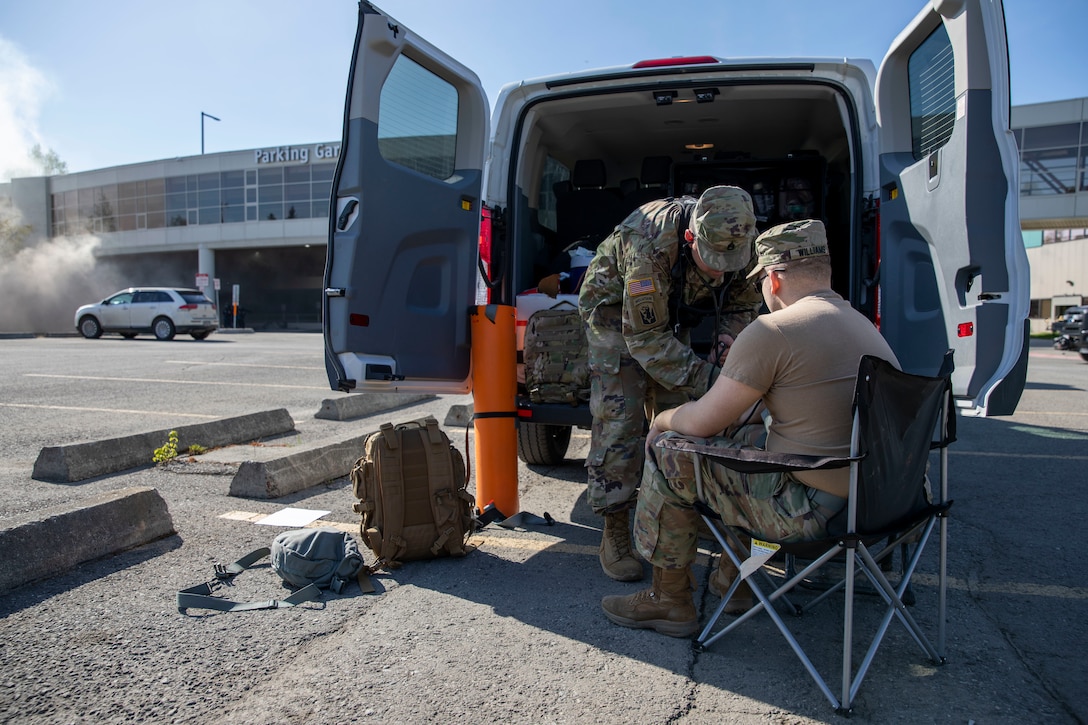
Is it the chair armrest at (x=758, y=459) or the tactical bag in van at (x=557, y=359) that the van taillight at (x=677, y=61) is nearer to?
the tactical bag in van at (x=557, y=359)

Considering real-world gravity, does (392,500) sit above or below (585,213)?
below

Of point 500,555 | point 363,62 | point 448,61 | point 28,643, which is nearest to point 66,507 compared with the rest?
point 28,643

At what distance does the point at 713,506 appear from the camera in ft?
7.88

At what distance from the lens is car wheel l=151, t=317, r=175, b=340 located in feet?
68.6

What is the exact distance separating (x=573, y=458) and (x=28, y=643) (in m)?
3.90

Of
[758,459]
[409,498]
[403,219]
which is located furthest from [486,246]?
[758,459]

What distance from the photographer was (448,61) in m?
3.90

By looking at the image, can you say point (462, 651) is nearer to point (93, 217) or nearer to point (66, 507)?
point (66, 507)

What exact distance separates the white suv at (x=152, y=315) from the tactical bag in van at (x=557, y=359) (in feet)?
65.6

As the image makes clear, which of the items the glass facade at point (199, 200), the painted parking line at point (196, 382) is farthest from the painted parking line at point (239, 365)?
the glass facade at point (199, 200)

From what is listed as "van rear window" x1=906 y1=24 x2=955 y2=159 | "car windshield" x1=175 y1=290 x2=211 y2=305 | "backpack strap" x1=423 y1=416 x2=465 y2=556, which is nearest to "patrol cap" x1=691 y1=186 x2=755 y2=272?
"van rear window" x1=906 y1=24 x2=955 y2=159

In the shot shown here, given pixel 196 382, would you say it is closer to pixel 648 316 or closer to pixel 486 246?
pixel 486 246

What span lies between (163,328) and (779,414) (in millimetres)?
22190

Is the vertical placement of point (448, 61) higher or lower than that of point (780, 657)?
higher
